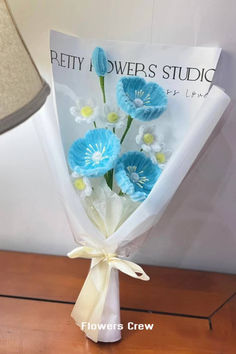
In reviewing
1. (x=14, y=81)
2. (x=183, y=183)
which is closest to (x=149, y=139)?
(x=183, y=183)

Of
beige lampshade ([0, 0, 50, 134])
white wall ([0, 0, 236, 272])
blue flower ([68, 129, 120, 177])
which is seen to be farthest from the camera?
white wall ([0, 0, 236, 272])

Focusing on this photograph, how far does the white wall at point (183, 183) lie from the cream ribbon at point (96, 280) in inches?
9.7

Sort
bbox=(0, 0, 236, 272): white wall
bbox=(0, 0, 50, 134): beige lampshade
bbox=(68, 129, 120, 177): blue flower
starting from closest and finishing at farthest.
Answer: bbox=(0, 0, 50, 134): beige lampshade → bbox=(68, 129, 120, 177): blue flower → bbox=(0, 0, 236, 272): white wall

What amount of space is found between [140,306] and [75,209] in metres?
0.30

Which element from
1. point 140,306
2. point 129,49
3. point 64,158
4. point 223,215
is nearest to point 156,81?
Result: point 129,49

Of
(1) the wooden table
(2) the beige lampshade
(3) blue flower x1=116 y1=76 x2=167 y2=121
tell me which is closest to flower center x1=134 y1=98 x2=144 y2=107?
(3) blue flower x1=116 y1=76 x2=167 y2=121

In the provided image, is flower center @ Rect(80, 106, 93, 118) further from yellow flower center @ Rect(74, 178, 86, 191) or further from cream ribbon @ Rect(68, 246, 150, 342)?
cream ribbon @ Rect(68, 246, 150, 342)

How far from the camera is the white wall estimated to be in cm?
93

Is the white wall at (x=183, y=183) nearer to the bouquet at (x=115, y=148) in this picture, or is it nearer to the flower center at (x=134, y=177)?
the bouquet at (x=115, y=148)

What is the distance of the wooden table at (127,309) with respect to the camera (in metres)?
0.89

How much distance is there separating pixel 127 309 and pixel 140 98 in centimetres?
46

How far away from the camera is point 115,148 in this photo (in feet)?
2.64

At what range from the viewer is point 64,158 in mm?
854

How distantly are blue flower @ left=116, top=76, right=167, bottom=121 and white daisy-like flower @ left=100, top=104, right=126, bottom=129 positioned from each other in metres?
0.03
